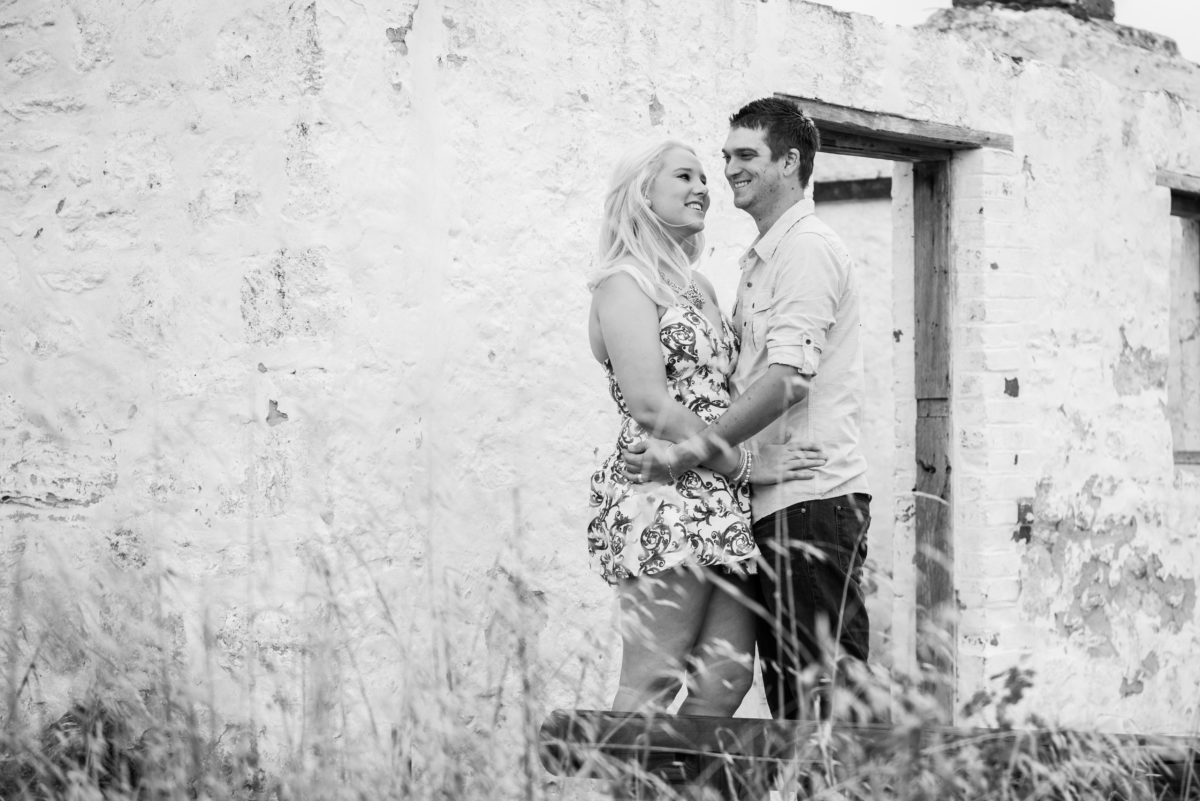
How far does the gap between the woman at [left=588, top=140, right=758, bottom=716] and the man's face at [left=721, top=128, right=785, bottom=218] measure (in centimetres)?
17

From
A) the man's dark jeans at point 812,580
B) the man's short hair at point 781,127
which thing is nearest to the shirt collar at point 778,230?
the man's short hair at point 781,127

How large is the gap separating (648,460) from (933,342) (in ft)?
9.93

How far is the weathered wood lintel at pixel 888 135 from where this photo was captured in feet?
17.1

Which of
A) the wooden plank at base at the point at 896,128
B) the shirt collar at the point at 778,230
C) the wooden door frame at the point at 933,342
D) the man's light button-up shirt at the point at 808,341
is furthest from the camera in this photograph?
the wooden door frame at the point at 933,342

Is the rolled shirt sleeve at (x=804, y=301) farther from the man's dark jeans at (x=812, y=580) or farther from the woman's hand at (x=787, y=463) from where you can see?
the man's dark jeans at (x=812, y=580)

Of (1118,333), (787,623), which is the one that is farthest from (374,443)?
(1118,333)

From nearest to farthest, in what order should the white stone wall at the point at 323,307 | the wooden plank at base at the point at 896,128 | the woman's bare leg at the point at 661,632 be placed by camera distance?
the woman's bare leg at the point at 661,632
the white stone wall at the point at 323,307
the wooden plank at base at the point at 896,128

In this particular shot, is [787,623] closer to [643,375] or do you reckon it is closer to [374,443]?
[643,375]

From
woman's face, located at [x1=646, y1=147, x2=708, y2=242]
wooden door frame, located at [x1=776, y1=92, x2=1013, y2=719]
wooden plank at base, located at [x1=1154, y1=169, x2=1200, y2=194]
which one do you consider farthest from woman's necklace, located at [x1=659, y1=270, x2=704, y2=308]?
wooden plank at base, located at [x1=1154, y1=169, x2=1200, y2=194]

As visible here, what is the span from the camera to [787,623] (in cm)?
314

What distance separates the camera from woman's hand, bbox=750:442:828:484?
3.20 meters

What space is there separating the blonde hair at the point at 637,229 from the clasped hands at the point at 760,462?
1.18ft

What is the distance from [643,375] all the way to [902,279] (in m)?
3.15

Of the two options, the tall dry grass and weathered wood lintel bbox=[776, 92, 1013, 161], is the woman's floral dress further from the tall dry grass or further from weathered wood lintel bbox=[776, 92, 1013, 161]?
weathered wood lintel bbox=[776, 92, 1013, 161]
